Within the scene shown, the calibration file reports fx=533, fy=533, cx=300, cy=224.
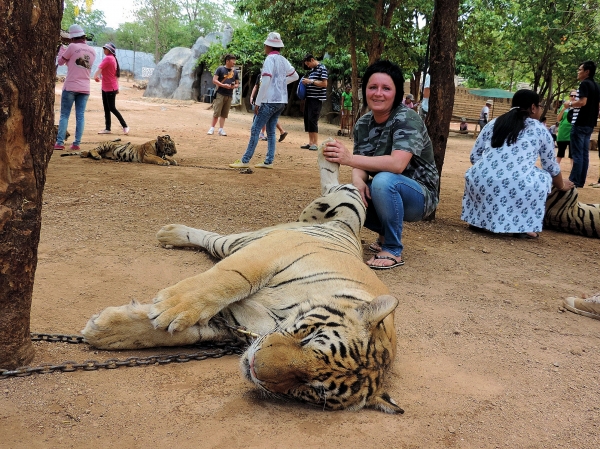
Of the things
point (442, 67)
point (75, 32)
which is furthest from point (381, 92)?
point (75, 32)

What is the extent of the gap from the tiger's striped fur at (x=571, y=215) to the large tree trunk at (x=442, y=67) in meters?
1.84

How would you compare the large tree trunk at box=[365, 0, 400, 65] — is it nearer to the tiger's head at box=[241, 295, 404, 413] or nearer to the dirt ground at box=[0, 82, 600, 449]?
the dirt ground at box=[0, 82, 600, 449]

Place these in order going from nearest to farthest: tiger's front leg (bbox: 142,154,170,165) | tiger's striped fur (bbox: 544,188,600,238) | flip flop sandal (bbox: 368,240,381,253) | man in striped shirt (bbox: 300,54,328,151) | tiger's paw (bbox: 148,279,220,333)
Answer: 1. tiger's paw (bbox: 148,279,220,333)
2. flip flop sandal (bbox: 368,240,381,253)
3. tiger's striped fur (bbox: 544,188,600,238)
4. tiger's front leg (bbox: 142,154,170,165)
5. man in striped shirt (bbox: 300,54,328,151)

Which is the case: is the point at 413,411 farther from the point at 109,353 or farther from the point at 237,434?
the point at 109,353

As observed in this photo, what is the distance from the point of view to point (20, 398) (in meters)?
2.30

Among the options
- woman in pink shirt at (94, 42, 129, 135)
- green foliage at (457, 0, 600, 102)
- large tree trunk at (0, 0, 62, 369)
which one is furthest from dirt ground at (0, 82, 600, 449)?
green foliage at (457, 0, 600, 102)

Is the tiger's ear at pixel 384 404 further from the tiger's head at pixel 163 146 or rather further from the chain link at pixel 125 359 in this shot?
the tiger's head at pixel 163 146

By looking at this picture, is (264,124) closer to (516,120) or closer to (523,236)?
(516,120)

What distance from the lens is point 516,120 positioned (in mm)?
6289

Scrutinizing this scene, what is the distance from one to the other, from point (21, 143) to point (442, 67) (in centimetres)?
523

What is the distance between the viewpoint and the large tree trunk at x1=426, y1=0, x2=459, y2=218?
629 centimetres

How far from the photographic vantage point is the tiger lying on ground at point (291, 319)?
7.51 ft

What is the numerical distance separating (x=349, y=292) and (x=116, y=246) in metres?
2.66

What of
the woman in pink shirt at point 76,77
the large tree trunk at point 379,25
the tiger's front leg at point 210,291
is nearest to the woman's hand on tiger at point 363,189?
the tiger's front leg at point 210,291
